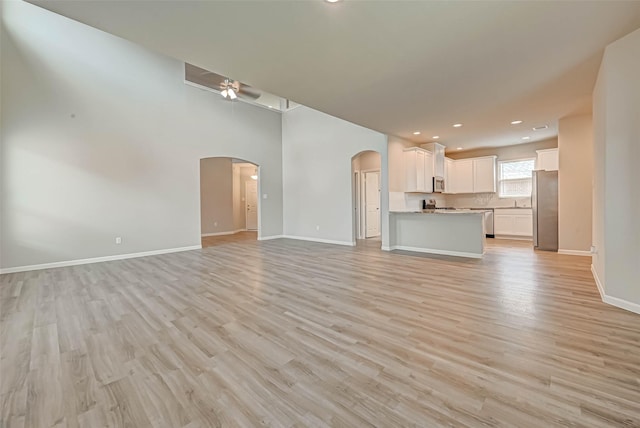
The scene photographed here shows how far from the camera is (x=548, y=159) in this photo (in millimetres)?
6656

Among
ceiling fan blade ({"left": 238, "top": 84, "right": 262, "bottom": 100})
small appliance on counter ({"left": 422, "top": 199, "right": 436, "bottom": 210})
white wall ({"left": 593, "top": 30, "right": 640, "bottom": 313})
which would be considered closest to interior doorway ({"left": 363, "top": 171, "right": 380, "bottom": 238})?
small appliance on counter ({"left": 422, "top": 199, "right": 436, "bottom": 210})

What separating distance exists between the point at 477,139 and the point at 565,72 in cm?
370

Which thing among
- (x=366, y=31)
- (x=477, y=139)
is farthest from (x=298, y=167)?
(x=366, y=31)

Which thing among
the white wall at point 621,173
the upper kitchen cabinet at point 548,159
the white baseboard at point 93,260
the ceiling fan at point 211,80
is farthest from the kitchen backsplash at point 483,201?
the white baseboard at point 93,260

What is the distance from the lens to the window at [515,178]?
25.8 feet

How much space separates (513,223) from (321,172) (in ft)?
18.5

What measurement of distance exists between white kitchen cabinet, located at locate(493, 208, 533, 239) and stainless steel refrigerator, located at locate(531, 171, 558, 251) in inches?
62.3

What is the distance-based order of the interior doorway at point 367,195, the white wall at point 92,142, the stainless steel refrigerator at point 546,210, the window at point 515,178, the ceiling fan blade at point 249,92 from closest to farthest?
the white wall at point 92,142 < the stainless steel refrigerator at point 546,210 < the ceiling fan blade at point 249,92 < the window at point 515,178 < the interior doorway at point 367,195

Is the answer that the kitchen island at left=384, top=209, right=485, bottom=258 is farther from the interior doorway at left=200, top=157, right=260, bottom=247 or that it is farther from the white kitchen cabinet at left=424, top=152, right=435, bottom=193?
the interior doorway at left=200, top=157, right=260, bottom=247

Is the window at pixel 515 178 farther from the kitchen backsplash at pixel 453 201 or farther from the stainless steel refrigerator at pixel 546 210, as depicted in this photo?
the stainless steel refrigerator at pixel 546 210

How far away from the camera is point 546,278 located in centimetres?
383

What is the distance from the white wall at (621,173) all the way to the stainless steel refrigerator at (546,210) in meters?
3.53

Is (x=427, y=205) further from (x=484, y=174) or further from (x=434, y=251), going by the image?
(x=434, y=251)

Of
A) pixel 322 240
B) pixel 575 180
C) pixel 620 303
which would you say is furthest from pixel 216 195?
pixel 620 303
